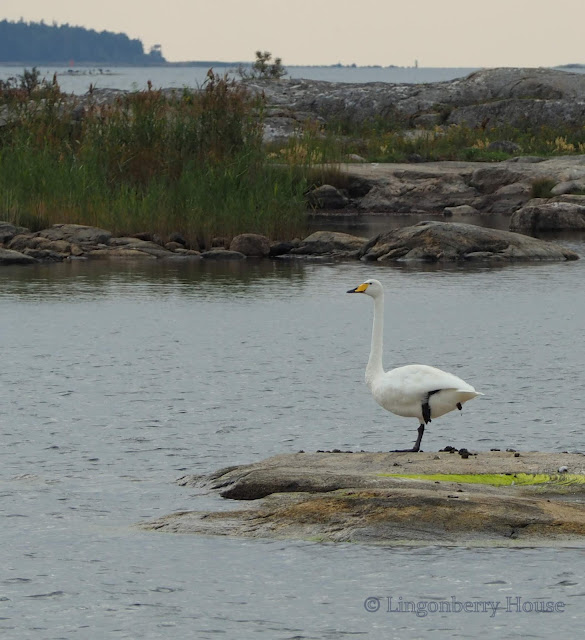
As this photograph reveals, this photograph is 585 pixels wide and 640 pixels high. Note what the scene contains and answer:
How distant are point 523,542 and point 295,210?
18.4 meters

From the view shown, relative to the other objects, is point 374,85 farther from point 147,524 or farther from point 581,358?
point 147,524

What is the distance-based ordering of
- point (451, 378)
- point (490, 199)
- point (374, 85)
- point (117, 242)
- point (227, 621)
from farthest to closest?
point (374, 85)
point (490, 199)
point (117, 242)
point (451, 378)
point (227, 621)

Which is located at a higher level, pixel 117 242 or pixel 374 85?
pixel 374 85

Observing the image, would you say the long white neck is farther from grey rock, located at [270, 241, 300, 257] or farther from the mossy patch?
grey rock, located at [270, 241, 300, 257]

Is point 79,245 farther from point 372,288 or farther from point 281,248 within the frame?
point 372,288

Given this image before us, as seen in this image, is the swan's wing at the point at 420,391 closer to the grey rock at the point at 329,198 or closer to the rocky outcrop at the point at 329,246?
Result: the rocky outcrop at the point at 329,246

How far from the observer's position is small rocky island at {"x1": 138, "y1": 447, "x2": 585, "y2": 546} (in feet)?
28.2

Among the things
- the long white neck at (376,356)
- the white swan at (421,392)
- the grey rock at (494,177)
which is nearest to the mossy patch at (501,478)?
the white swan at (421,392)

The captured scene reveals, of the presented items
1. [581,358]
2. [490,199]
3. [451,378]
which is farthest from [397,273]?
[451,378]

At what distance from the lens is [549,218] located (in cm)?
3142

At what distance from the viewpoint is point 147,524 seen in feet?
29.8

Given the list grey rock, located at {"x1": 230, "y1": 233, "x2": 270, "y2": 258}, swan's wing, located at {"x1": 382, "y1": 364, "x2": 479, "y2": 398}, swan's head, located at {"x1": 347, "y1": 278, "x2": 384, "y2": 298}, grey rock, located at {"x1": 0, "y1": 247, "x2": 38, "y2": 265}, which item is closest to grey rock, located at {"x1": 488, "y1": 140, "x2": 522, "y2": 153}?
grey rock, located at {"x1": 230, "y1": 233, "x2": 270, "y2": 258}

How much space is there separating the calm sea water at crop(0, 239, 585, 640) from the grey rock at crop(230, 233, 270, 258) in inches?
63.3

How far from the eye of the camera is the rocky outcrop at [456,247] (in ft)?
85.8
